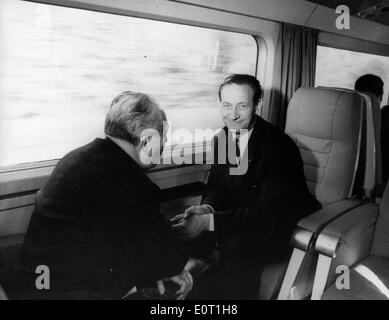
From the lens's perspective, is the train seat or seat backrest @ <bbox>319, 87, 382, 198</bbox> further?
seat backrest @ <bbox>319, 87, 382, 198</bbox>

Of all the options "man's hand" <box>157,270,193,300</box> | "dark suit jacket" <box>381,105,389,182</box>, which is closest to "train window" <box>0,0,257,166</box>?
"man's hand" <box>157,270,193,300</box>

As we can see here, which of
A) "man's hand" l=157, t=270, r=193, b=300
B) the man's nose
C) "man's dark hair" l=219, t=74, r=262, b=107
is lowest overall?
"man's hand" l=157, t=270, r=193, b=300

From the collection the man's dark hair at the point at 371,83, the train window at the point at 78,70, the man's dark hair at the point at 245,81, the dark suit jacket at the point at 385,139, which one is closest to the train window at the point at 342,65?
the man's dark hair at the point at 371,83

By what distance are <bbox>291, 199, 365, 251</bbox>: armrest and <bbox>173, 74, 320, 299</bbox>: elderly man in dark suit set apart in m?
0.06

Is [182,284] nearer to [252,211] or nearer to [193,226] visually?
[193,226]

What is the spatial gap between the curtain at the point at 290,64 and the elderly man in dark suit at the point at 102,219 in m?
1.37

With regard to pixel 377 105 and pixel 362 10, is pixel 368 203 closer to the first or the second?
pixel 377 105

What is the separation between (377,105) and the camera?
1973 millimetres

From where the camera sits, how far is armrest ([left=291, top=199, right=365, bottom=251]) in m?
1.51

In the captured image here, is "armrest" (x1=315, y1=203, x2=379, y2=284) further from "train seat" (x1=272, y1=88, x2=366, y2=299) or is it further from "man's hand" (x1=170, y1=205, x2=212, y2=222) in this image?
"man's hand" (x1=170, y1=205, x2=212, y2=222)

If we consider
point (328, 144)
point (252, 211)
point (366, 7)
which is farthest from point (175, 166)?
point (366, 7)

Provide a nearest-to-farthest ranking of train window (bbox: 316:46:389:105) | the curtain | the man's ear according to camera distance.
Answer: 1. the man's ear
2. the curtain
3. train window (bbox: 316:46:389:105)

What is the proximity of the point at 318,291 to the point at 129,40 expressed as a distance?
1.49 metres
